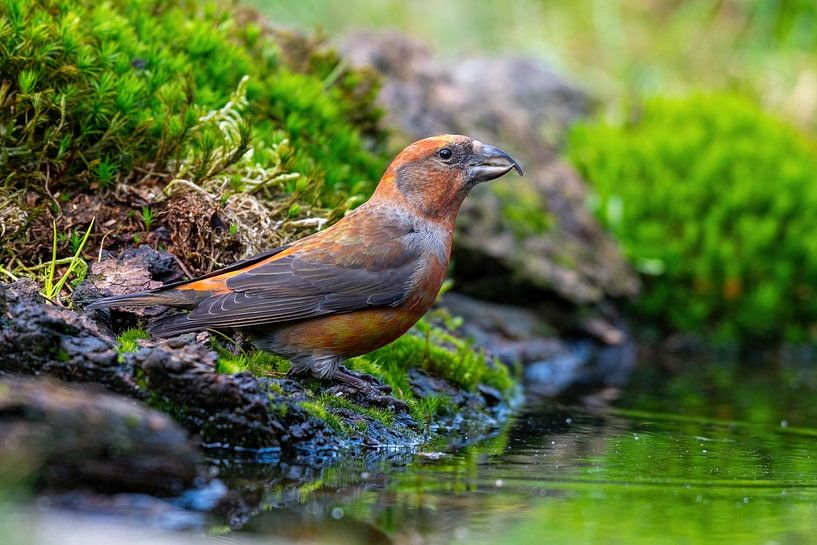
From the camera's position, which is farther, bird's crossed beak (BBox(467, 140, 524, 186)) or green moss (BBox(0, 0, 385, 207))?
bird's crossed beak (BBox(467, 140, 524, 186))

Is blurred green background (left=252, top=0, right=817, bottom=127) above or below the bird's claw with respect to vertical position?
above

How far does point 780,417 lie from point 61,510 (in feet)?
16.4

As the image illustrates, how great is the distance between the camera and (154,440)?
372cm

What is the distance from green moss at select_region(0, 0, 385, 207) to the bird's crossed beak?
909 millimetres

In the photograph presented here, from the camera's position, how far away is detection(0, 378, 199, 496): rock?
3582 millimetres

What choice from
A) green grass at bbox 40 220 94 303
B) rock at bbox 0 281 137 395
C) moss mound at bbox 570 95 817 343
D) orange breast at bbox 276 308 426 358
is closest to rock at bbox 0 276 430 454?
rock at bbox 0 281 137 395

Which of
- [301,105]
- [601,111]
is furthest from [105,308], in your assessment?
[601,111]

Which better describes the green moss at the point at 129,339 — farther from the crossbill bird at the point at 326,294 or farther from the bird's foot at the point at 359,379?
the bird's foot at the point at 359,379

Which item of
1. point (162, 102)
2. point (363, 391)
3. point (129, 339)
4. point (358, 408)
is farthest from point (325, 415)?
point (162, 102)

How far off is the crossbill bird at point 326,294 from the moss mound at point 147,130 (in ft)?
1.78

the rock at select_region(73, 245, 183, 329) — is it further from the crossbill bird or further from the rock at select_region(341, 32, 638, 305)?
the rock at select_region(341, 32, 638, 305)

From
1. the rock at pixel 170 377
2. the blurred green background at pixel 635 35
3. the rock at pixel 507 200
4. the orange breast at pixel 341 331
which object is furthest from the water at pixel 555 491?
the blurred green background at pixel 635 35

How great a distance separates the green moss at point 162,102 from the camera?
18.6 feet

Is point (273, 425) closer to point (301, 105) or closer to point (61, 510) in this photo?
point (61, 510)
